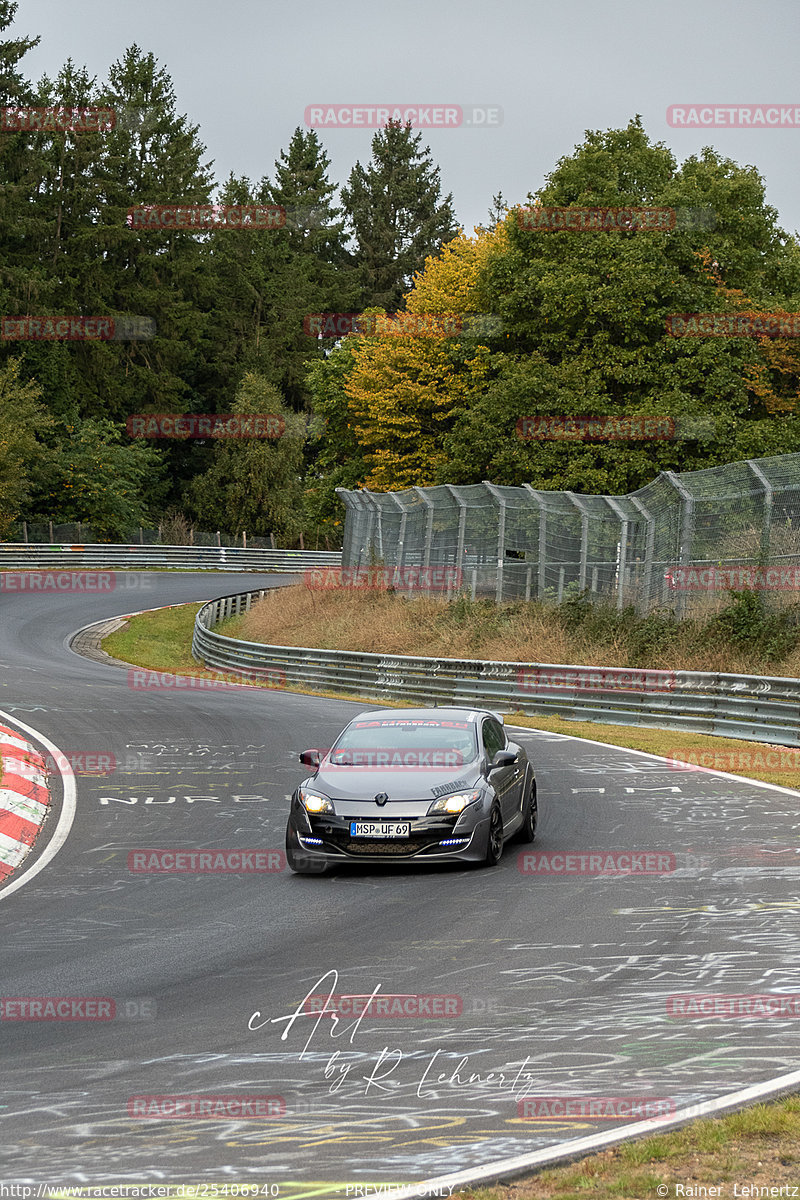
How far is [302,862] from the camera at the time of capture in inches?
463

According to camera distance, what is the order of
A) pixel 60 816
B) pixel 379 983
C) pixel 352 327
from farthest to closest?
pixel 352 327
pixel 60 816
pixel 379 983

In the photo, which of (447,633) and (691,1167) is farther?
(447,633)

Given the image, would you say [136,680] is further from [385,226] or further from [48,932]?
[385,226]

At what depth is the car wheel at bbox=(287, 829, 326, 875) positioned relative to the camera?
11.7m

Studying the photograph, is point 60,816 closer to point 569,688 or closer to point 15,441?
point 569,688

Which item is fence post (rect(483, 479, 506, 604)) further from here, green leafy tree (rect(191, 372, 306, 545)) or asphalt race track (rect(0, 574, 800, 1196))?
green leafy tree (rect(191, 372, 306, 545))

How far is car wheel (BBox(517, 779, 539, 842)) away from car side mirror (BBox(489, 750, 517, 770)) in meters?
0.53

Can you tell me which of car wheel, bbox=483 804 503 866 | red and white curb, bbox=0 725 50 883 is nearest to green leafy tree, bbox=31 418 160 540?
red and white curb, bbox=0 725 50 883

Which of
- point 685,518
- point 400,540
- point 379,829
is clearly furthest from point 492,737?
point 400,540

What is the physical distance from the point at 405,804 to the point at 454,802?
398 mm

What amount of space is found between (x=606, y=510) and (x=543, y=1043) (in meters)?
22.5

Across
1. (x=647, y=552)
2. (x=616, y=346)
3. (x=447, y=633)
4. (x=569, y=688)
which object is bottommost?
(x=569, y=688)

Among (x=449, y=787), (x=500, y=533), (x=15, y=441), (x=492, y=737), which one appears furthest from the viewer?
(x=15, y=441)

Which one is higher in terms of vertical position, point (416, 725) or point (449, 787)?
point (416, 725)
